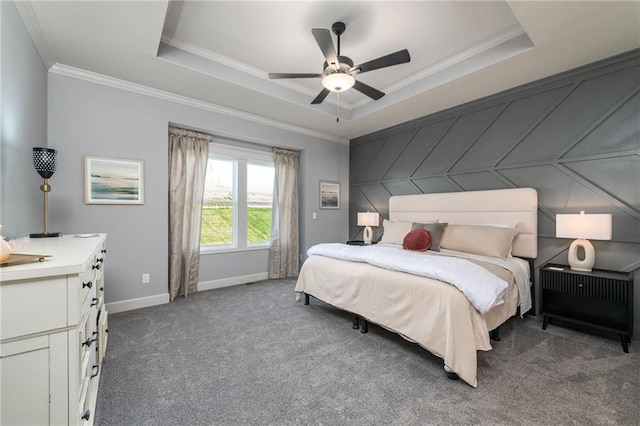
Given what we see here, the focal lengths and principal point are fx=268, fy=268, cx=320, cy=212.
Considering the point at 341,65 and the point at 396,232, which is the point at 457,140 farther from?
the point at 341,65

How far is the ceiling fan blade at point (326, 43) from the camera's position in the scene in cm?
205

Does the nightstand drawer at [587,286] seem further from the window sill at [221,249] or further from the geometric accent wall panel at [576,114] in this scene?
the window sill at [221,249]

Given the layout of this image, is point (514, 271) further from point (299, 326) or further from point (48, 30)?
point (48, 30)

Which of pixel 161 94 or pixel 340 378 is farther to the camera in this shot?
pixel 161 94

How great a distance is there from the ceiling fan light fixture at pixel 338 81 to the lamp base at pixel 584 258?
277 centimetres

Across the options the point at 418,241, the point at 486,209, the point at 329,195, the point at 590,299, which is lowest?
the point at 590,299

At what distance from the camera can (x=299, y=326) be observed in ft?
9.22

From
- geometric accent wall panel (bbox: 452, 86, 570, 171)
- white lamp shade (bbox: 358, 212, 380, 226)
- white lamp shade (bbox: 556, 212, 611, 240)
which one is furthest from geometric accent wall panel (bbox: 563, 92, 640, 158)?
white lamp shade (bbox: 358, 212, 380, 226)

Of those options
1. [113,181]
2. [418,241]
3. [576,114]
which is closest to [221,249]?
[113,181]

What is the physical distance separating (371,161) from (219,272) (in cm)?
342

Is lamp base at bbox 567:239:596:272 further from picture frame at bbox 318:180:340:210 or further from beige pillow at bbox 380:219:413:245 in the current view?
picture frame at bbox 318:180:340:210

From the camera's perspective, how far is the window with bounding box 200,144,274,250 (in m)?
4.30

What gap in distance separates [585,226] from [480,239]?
89cm

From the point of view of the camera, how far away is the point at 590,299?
2.82 meters
